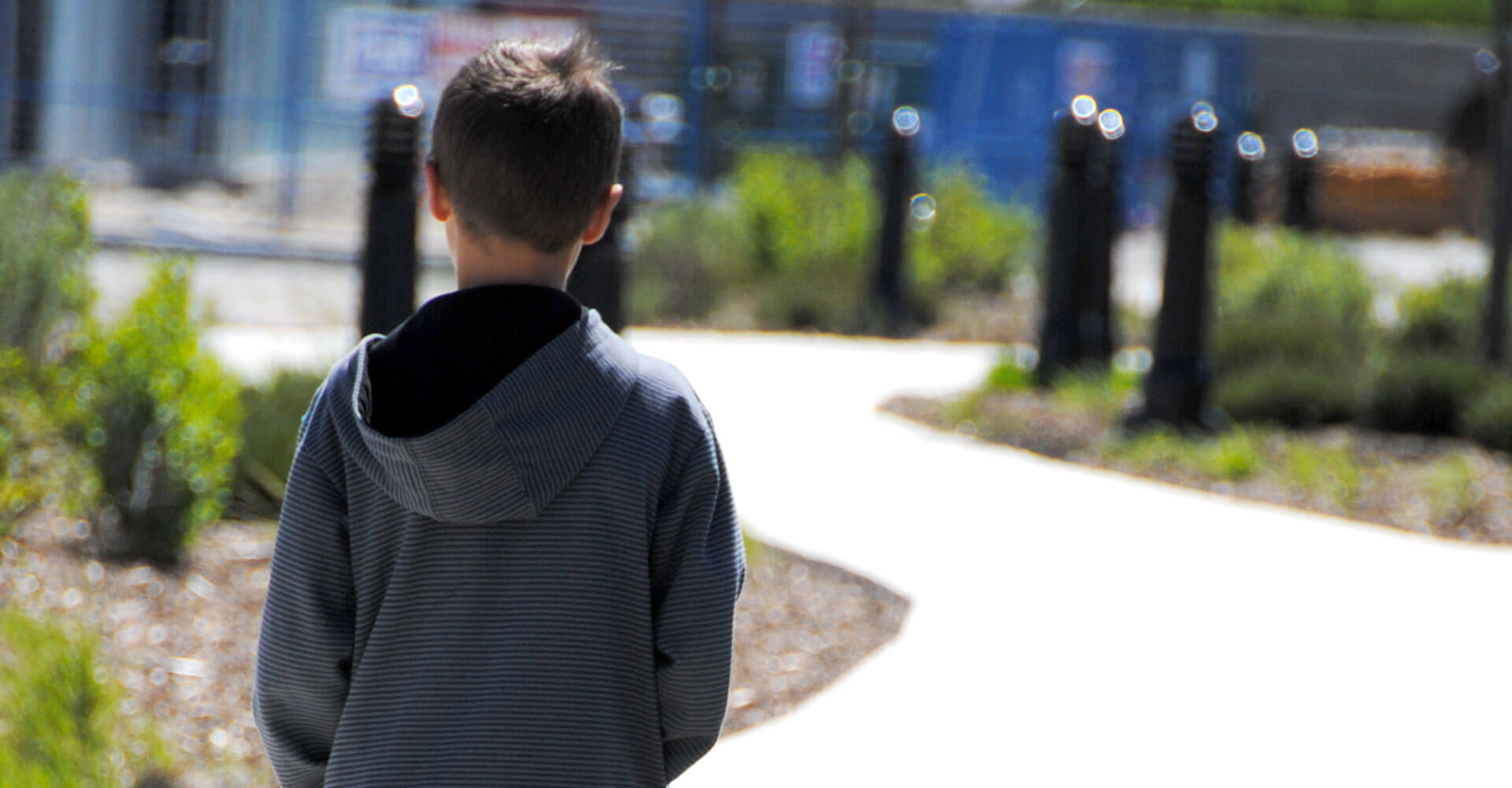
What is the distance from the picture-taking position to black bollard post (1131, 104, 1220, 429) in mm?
6934

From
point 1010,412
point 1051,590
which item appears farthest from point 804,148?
point 1051,590

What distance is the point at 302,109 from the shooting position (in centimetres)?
1563

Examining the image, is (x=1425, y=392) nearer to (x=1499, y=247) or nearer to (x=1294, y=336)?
(x=1499, y=247)

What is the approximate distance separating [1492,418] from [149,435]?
16.8ft

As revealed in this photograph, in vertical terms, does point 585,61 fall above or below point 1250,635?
above

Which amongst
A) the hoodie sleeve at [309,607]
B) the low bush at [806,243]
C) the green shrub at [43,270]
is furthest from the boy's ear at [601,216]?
the low bush at [806,243]

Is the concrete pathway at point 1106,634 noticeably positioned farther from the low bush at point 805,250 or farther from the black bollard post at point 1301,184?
the black bollard post at point 1301,184

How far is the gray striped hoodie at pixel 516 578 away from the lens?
1.70 meters

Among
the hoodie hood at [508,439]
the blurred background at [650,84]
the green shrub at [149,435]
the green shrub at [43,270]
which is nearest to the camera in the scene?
the hoodie hood at [508,439]

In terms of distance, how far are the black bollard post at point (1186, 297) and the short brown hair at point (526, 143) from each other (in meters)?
5.51

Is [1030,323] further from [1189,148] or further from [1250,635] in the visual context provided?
[1250,635]

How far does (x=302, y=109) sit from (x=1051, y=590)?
491 inches

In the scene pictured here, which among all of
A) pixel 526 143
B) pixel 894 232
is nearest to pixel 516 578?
pixel 526 143

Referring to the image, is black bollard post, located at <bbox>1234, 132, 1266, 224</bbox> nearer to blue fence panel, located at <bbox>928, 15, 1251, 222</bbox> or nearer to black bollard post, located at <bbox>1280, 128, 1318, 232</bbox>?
black bollard post, located at <bbox>1280, 128, 1318, 232</bbox>
